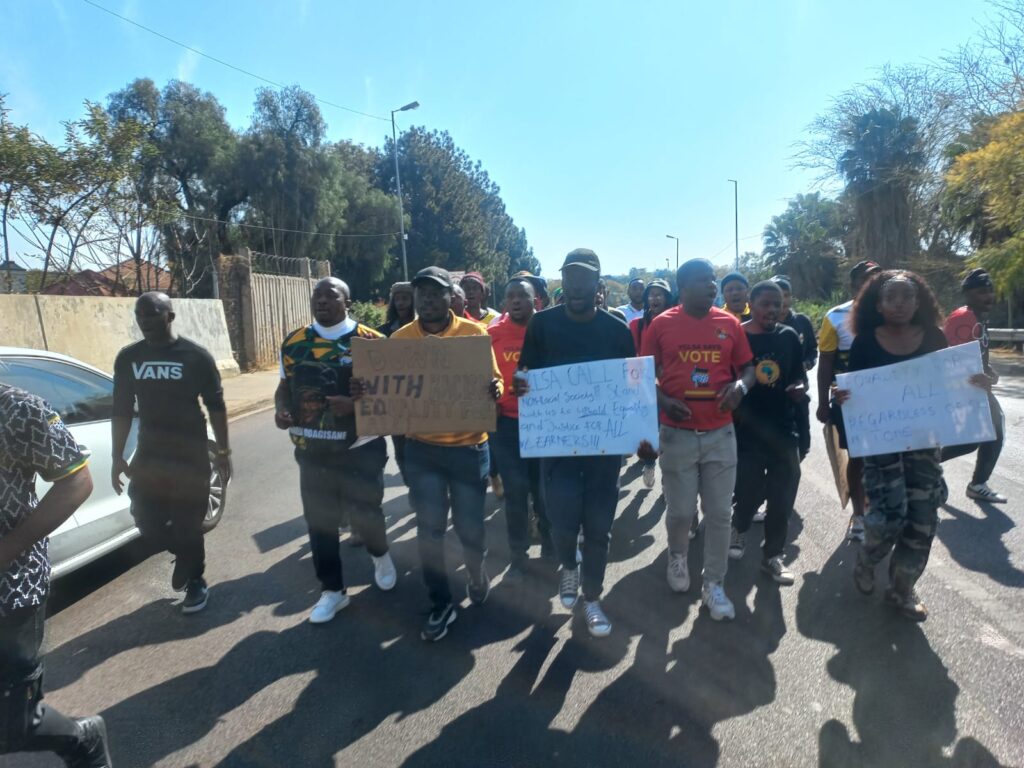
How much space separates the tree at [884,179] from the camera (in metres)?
27.8

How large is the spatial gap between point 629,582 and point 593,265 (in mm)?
2001

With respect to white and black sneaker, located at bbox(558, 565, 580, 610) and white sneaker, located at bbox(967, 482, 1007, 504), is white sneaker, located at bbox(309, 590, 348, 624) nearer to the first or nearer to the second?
white and black sneaker, located at bbox(558, 565, 580, 610)

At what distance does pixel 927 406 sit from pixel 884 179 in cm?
2924

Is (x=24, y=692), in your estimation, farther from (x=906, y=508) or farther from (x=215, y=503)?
(x=906, y=508)

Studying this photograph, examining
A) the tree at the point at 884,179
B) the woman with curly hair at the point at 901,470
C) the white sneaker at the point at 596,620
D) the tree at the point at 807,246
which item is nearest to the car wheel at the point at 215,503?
the white sneaker at the point at 596,620

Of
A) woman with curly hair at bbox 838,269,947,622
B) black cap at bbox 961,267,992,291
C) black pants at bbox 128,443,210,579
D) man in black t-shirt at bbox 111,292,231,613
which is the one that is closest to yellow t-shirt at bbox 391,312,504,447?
man in black t-shirt at bbox 111,292,231,613

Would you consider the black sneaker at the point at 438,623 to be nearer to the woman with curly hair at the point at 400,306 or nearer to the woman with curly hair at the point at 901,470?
the woman with curly hair at the point at 901,470

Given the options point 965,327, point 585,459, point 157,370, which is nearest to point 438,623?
point 585,459

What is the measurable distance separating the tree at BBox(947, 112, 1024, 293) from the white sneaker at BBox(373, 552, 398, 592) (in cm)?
1704

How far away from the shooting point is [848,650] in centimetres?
331

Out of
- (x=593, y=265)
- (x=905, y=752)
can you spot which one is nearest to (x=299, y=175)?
(x=593, y=265)

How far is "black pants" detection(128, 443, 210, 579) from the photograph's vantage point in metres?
3.81

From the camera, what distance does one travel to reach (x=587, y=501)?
3576 mm

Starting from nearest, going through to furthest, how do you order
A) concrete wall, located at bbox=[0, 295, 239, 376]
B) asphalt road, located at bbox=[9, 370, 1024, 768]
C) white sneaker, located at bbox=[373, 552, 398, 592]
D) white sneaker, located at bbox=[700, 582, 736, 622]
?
asphalt road, located at bbox=[9, 370, 1024, 768], white sneaker, located at bbox=[700, 582, 736, 622], white sneaker, located at bbox=[373, 552, 398, 592], concrete wall, located at bbox=[0, 295, 239, 376]
